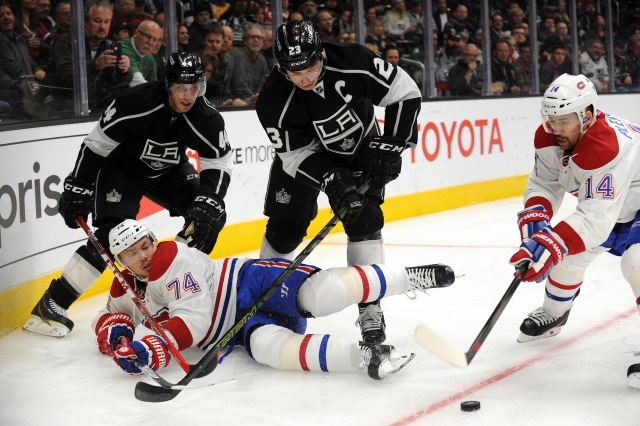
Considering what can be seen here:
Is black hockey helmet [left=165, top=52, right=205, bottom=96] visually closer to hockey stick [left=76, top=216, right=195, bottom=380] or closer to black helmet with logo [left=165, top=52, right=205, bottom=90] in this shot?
black helmet with logo [left=165, top=52, right=205, bottom=90]

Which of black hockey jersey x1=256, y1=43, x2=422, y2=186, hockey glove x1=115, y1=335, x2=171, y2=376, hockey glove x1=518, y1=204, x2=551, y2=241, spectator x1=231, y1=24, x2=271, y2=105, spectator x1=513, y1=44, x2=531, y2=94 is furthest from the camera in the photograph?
spectator x1=513, y1=44, x2=531, y2=94

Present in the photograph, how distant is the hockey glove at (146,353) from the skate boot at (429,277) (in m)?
0.85

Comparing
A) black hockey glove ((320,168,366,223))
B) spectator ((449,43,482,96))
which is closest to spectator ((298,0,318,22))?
spectator ((449,43,482,96))

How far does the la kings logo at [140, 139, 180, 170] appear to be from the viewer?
3.48m

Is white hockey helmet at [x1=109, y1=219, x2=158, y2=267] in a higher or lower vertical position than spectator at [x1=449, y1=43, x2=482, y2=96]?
lower

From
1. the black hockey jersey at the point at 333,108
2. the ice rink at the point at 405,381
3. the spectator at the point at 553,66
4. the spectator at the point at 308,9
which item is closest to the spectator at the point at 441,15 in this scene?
the spectator at the point at 308,9

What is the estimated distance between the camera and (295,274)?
292 centimetres

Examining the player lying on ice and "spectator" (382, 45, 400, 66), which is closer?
the player lying on ice

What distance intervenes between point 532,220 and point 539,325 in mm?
483

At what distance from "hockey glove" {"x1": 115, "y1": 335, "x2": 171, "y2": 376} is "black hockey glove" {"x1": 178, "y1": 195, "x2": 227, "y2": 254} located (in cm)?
55

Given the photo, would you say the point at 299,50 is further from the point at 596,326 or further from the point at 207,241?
the point at 596,326

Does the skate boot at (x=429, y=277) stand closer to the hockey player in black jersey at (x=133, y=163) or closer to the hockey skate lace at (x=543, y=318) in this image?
the hockey skate lace at (x=543, y=318)

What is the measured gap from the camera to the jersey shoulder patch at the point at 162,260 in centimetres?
283

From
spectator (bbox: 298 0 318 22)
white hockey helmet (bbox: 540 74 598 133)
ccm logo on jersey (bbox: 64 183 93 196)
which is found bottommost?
ccm logo on jersey (bbox: 64 183 93 196)
